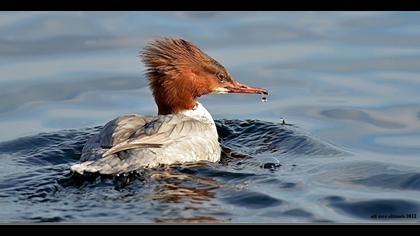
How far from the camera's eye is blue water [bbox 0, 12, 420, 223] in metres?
8.63

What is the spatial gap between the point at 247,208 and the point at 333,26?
6510 millimetres

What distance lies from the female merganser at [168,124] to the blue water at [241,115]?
19 cm

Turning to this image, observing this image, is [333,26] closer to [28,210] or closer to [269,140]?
[269,140]

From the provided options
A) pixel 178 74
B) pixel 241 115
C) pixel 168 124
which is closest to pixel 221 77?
pixel 178 74

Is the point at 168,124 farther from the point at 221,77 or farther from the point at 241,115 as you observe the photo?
the point at 241,115

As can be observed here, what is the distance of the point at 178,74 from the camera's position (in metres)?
10.9

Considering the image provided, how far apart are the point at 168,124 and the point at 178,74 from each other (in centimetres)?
90

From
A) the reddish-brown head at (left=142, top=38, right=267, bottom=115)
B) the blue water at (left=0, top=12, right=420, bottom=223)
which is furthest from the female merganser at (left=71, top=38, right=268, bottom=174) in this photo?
the blue water at (left=0, top=12, right=420, bottom=223)

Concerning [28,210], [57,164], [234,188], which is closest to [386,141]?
[234,188]

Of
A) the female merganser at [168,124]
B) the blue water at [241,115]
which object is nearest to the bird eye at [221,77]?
the female merganser at [168,124]

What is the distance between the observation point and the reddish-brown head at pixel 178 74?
10.8 metres

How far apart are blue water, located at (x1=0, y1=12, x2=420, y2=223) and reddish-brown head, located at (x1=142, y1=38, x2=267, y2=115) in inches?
26.9

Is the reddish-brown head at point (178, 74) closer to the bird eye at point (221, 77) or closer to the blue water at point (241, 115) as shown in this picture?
the bird eye at point (221, 77)
